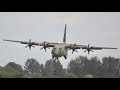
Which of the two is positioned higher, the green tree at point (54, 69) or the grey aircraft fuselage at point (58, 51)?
the grey aircraft fuselage at point (58, 51)

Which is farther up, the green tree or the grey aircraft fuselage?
the grey aircraft fuselage

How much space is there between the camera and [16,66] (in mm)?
91625

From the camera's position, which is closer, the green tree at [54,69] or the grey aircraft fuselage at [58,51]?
the grey aircraft fuselage at [58,51]

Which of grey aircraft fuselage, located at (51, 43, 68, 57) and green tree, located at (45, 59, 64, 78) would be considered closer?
grey aircraft fuselage, located at (51, 43, 68, 57)

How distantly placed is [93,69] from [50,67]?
14710mm

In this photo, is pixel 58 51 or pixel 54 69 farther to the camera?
pixel 54 69
